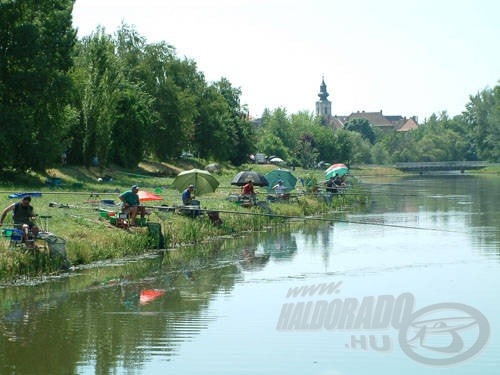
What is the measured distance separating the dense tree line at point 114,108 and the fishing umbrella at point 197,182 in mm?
9636

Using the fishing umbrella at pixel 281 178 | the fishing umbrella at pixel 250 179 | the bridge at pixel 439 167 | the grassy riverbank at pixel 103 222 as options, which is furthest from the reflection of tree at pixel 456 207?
the bridge at pixel 439 167

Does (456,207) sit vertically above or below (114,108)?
below

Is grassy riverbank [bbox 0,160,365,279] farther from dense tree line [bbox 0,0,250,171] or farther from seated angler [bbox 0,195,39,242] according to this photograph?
dense tree line [bbox 0,0,250,171]

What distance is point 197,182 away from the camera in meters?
37.4

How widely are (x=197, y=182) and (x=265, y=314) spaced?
18606mm

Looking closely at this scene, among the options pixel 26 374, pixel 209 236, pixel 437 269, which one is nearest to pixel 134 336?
pixel 26 374

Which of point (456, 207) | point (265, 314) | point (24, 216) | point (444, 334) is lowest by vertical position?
point (444, 334)

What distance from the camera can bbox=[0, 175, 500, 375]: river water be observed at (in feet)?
50.8

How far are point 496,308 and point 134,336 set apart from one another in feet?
24.2

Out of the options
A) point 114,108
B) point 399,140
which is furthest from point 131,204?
point 399,140

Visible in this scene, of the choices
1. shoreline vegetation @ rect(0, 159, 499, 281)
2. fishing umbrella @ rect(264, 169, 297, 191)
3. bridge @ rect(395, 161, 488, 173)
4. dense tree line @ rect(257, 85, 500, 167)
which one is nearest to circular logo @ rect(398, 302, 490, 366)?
shoreline vegetation @ rect(0, 159, 499, 281)

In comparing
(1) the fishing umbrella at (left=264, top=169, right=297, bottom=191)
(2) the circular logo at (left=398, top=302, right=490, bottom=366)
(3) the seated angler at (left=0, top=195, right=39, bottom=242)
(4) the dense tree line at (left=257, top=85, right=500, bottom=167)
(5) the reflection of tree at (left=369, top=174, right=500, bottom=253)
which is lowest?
(2) the circular logo at (left=398, top=302, right=490, bottom=366)

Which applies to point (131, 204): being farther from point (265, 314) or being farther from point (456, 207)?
point (456, 207)

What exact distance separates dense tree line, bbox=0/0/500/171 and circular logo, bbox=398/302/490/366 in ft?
90.3
